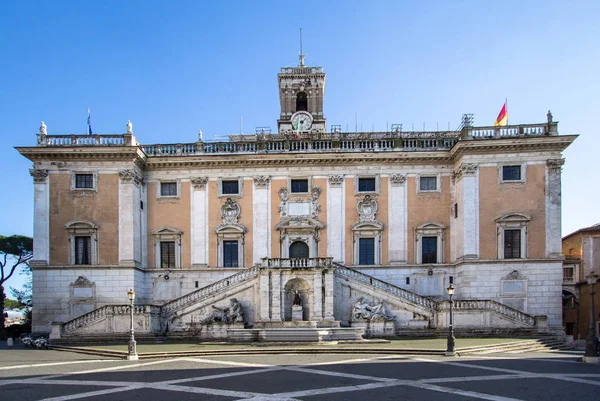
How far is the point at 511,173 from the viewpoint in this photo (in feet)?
119

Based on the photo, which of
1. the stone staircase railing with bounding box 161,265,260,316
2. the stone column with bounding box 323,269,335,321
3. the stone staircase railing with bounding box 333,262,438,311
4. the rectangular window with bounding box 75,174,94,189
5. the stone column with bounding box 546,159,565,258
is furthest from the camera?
the rectangular window with bounding box 75,174,94,189

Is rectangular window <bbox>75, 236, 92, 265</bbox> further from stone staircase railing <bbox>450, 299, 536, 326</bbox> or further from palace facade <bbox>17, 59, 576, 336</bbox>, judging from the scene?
stone staircase railing <bbox>450, 299, 536, 326</bbox>

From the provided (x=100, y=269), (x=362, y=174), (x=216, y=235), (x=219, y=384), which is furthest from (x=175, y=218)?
(x=219, y=384)

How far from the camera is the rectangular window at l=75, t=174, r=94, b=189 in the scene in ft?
122

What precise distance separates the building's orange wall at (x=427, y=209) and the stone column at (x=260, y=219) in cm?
937

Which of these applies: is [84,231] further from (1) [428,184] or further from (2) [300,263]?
(1) [428,184]

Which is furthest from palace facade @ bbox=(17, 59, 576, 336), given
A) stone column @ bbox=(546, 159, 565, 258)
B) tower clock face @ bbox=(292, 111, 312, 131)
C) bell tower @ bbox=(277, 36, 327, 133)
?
bell tower @ bbox=(277, 36, 327, 133)

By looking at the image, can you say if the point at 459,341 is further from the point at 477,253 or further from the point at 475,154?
the point at 475,154

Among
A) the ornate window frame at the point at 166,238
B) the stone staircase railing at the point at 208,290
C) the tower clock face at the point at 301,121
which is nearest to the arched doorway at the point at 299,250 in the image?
the stone staircase railing at the point at 208,290

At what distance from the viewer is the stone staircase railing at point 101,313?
32.8 m

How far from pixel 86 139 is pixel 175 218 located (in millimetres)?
7674

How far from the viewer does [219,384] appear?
1738 cm

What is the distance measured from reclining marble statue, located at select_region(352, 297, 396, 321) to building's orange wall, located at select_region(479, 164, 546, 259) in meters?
7.50

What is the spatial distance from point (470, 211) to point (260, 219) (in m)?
13.6
